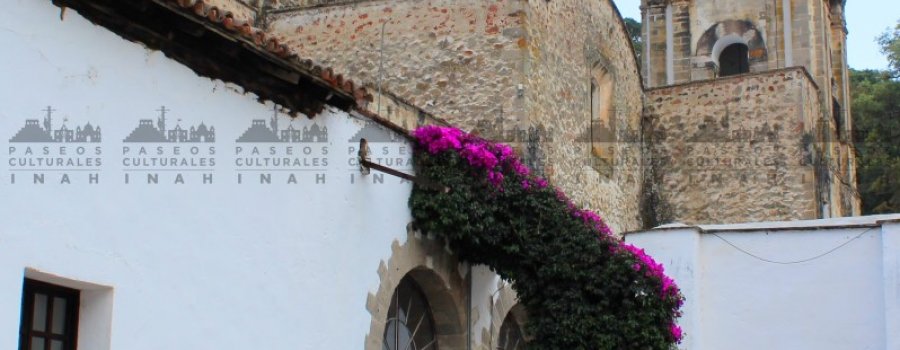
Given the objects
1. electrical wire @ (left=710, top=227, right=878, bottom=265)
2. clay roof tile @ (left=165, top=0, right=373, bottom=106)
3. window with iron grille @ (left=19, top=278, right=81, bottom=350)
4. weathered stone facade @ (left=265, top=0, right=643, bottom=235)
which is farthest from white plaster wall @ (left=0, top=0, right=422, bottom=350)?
electrical wire @ (left=710, top=227, right=878, bottom=265)

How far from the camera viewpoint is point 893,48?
40625 mm

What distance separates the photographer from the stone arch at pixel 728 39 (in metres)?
29.2

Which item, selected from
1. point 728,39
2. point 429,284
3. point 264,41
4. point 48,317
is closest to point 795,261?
point 429,284

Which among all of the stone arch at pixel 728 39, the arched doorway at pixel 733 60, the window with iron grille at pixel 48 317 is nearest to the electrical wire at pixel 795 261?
the window with iron grille at pixel 48 317

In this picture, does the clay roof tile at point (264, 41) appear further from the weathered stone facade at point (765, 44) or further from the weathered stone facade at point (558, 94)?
the weathered stone facade at point (765, 44)

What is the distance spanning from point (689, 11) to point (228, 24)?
862 inches

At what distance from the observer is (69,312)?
8.98 meters

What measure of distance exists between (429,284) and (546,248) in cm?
126

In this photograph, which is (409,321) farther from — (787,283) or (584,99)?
(584,99)

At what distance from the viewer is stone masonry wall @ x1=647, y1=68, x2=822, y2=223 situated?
2145 cm

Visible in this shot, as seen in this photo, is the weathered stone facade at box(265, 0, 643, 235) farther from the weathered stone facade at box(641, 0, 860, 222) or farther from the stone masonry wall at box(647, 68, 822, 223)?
the weathered stone facade at box(641, 0, 860, 222)

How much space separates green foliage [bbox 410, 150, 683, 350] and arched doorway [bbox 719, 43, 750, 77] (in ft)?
61.1

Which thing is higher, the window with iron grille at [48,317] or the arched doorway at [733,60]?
the arched doorway at [733,60]

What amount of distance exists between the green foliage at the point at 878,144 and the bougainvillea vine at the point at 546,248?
23.1m
